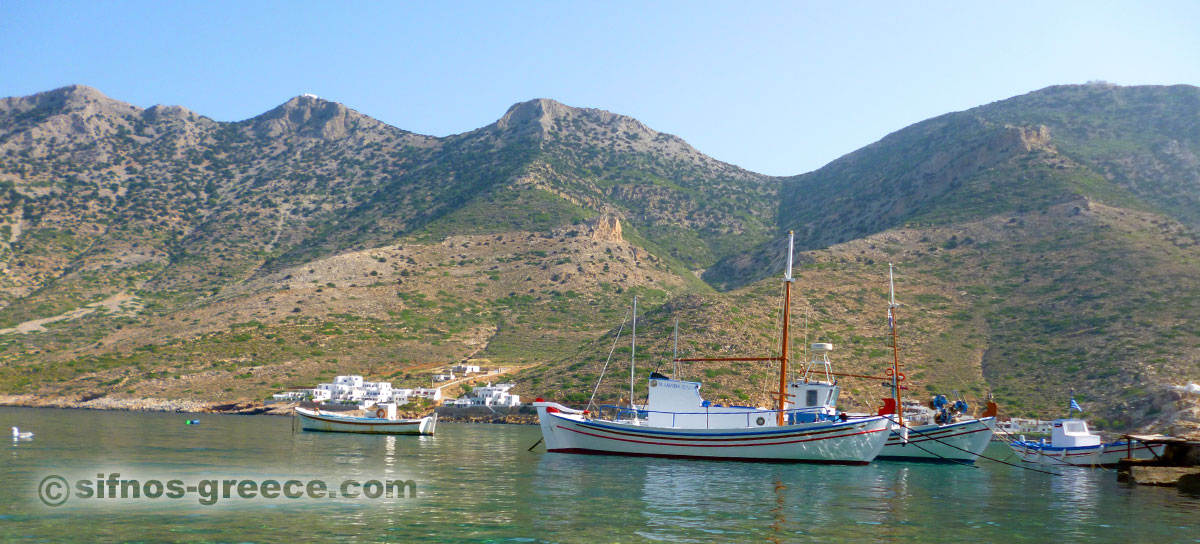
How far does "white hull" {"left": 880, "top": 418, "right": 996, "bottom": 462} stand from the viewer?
5028cm

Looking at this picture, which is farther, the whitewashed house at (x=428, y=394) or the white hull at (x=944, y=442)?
the whitewashed house at (x=428, y=394)

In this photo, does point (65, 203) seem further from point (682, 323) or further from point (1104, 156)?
point (1104, 156)

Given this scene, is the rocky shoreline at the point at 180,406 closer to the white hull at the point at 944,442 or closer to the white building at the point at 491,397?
the white building at the point at 491,397

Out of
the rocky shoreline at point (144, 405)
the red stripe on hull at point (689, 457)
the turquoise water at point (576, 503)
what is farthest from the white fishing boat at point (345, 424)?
the red stripe on hull at point (689, 457)

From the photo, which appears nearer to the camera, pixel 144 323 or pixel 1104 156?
pixel 144 323

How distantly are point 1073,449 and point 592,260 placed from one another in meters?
93.8

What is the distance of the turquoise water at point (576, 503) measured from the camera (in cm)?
1870

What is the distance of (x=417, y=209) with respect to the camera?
162000 mm

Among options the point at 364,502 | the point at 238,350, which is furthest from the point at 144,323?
the point at 364,502

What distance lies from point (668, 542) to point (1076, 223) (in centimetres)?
10041

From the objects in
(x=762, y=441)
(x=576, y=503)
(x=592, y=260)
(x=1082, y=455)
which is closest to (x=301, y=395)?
(x=592, y=260)

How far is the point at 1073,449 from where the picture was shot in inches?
1791
